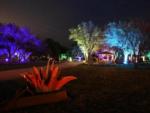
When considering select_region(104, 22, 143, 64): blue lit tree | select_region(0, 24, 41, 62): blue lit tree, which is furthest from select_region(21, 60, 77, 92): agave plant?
select_region(0, 24, 41, 62): blue lit tree

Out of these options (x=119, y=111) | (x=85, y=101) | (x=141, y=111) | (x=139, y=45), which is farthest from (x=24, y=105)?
(x=139, y=45)

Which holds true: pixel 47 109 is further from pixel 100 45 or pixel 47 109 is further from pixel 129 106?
pixel 100 45

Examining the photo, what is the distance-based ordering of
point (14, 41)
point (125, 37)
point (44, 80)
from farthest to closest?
point (14, 41), point (125, 37), point (44, 80)

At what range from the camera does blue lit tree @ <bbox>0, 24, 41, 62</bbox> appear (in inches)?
2992

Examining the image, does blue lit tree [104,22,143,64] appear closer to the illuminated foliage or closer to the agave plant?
the illuminated foliage

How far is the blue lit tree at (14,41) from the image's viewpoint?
76000 mm

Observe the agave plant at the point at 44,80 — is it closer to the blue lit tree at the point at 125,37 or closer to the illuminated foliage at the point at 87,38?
the blue lit tree at the point at 125,37

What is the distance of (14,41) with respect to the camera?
255 ft

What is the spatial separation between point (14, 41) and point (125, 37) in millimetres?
29217

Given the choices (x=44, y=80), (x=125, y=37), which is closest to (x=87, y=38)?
(x=125, y=37)

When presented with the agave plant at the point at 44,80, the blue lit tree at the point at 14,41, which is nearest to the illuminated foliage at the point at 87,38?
the blue lit tree at the point at 14,41

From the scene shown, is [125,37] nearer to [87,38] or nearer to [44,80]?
[87,38]

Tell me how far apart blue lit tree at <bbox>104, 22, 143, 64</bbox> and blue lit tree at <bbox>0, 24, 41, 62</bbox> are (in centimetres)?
2209

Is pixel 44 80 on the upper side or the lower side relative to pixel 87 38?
lower
